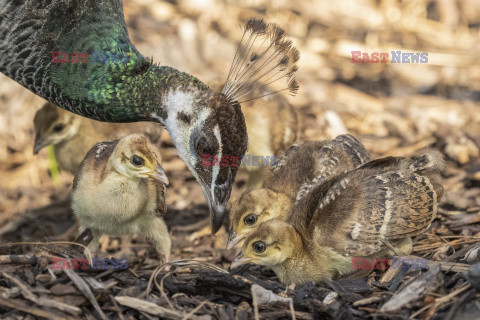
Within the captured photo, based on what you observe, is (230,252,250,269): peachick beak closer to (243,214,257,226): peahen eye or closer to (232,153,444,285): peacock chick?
(232,153,444,285): peacock chick

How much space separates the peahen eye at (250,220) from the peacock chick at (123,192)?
2.25 ft

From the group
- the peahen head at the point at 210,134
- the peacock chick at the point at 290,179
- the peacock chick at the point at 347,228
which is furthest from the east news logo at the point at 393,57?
the peahen head at the point at 210,134

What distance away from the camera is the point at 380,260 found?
14.3ft

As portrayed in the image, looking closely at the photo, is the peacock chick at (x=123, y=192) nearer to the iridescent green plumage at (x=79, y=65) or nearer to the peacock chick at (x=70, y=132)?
the iridescent green plumage at (x=79, y=65)

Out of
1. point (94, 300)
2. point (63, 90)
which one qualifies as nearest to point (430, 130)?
point (63, 90)

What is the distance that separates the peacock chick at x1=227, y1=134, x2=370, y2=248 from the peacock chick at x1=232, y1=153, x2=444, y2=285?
1.28ft

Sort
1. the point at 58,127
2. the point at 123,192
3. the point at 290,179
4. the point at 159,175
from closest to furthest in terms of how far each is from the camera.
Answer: the point at 159,175 → the point at 123,192 → the point at 290,179 → the point at 58,127

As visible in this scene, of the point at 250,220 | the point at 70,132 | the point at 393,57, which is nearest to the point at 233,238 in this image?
the point at 250,220

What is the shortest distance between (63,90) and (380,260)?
272 cm

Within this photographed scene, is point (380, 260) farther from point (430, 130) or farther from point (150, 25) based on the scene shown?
point (150, 25)

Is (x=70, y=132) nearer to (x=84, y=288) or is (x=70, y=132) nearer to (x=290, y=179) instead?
(x=290, y=179)

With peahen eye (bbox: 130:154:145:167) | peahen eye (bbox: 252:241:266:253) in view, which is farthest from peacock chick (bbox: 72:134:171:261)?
peahen eye (bbox: 252:241:266:253)

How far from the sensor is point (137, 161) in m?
4.39

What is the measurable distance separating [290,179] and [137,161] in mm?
1398
